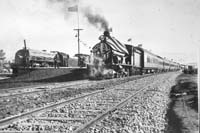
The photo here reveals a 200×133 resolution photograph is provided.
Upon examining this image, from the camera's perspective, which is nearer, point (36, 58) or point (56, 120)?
point (56, 120)

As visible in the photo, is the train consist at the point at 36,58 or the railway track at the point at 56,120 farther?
the train consist at the point at 36,58

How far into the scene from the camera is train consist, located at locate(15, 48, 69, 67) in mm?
25194

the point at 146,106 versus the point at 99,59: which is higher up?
the point at 99,59

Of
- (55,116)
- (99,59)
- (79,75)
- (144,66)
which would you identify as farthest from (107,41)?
(55,116)

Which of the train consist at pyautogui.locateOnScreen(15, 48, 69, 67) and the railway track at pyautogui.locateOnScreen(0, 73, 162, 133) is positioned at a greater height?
the train consist at pyautogui.locateOnScreen(15, 48, 69, 67)

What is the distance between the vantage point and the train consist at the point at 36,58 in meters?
25.2

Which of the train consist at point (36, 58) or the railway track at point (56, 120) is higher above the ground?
the train consist at point (36, 58)

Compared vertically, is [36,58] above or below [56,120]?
above

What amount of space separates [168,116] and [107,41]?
12.8 metres

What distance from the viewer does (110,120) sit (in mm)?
4535

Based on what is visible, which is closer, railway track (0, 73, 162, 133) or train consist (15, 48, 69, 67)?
railway track (0, 73, 162, 133)

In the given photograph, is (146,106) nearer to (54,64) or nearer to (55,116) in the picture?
(55,116)

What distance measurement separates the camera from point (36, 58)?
26.3 meters

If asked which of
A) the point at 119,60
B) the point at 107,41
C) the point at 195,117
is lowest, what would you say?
the point at 195,117
